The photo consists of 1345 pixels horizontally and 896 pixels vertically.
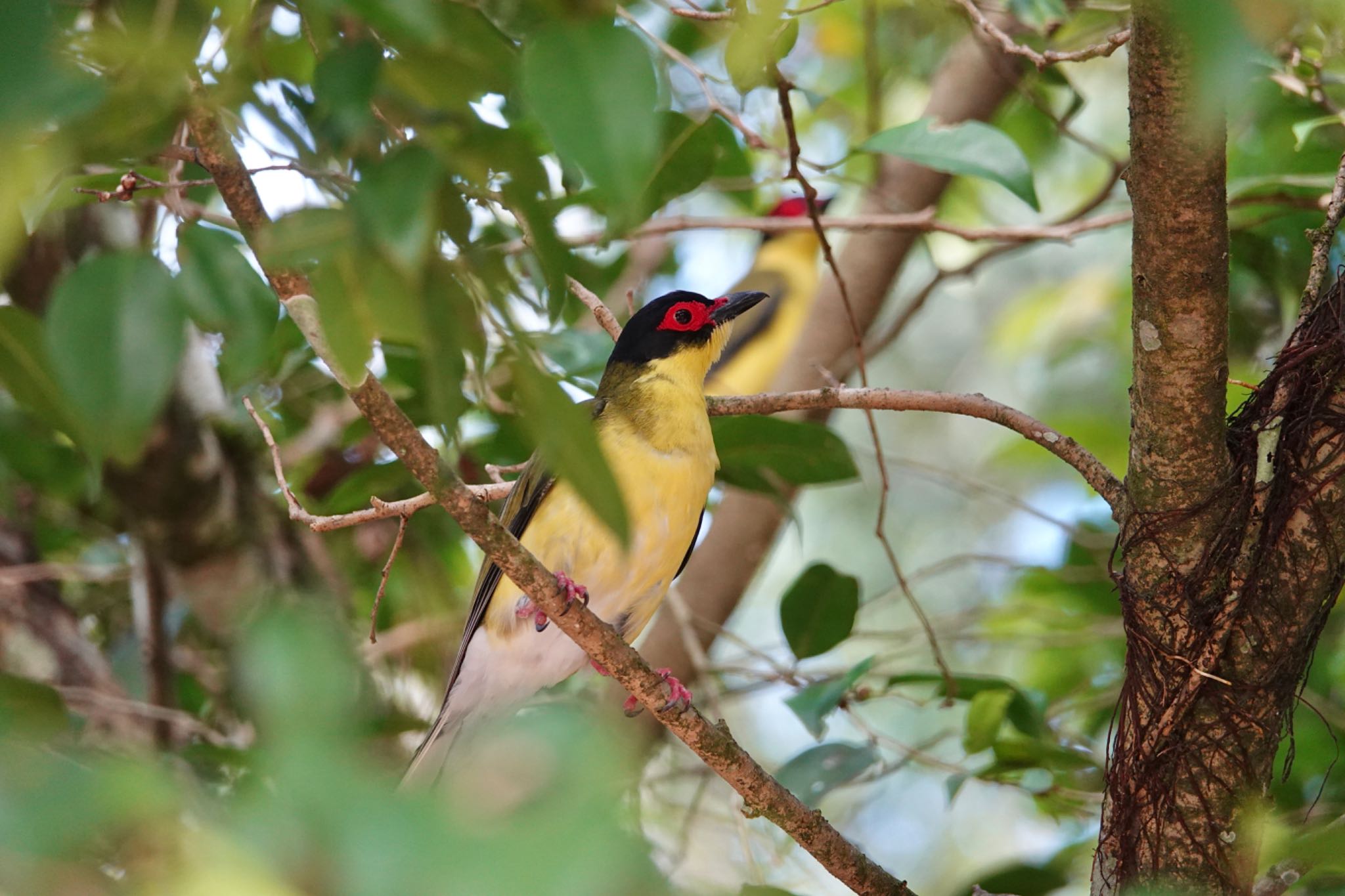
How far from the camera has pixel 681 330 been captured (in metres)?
3.82

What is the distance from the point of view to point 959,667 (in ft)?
24.9

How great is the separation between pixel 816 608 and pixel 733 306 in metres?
1.04

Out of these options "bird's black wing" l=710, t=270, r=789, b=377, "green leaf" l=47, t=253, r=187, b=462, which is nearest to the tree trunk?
"green leaf" l=47, t=253, r=187, b=462

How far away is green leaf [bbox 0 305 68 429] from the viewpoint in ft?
5.49

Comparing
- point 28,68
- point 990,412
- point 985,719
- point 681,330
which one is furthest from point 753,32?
point 681,330

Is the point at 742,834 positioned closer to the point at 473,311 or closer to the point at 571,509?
the point at 571,509

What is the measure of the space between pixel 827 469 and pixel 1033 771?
36.0 inches

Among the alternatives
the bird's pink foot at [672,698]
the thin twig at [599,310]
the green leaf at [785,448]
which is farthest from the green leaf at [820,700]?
the thin twig at [599,310]

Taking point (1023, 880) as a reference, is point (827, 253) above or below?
above

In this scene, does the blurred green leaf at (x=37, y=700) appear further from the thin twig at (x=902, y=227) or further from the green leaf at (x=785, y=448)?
the green leaf at (x=785, y=448)

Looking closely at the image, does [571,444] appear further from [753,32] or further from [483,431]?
[483,431]


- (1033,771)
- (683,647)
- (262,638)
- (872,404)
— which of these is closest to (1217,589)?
(872,404)

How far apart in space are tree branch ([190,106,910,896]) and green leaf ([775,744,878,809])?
546 mm

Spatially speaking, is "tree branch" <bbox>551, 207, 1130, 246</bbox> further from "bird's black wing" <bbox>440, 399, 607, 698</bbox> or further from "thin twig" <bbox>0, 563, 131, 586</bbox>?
"thin twig" <bbox>0, 563, 131, 586</bbox>
